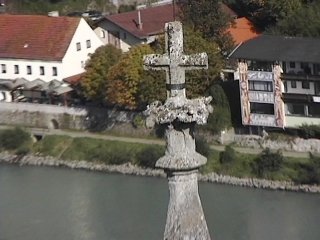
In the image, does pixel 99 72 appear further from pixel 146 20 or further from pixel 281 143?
pixel 281 143

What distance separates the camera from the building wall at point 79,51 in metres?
16.0

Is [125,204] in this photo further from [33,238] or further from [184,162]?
[184,162]

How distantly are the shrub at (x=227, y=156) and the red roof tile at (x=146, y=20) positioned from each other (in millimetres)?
3625

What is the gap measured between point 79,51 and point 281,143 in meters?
4.44

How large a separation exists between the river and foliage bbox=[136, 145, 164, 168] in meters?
0.31

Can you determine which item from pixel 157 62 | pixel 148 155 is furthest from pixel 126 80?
pixel 157 62

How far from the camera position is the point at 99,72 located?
1518cm

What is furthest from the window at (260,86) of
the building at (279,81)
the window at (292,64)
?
the window at (292,64)

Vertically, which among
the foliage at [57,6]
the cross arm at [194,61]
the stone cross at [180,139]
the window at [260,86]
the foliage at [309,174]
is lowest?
the foliage at [309,174]

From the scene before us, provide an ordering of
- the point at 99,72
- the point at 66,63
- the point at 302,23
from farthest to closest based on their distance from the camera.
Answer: the point at 66,63 → the point at 99,72 → the point at 302,23

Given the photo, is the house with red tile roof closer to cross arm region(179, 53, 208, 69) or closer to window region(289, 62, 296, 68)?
window region(289, 62, 296, 68)

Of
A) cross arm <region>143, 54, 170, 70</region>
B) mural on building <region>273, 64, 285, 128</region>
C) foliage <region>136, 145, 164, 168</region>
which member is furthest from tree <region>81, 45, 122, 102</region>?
cross arm <region>143, 54, 170, 70</region>

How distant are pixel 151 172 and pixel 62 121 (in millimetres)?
2851

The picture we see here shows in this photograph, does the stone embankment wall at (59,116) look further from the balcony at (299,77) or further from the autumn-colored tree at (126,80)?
the balcony at (299,77)
